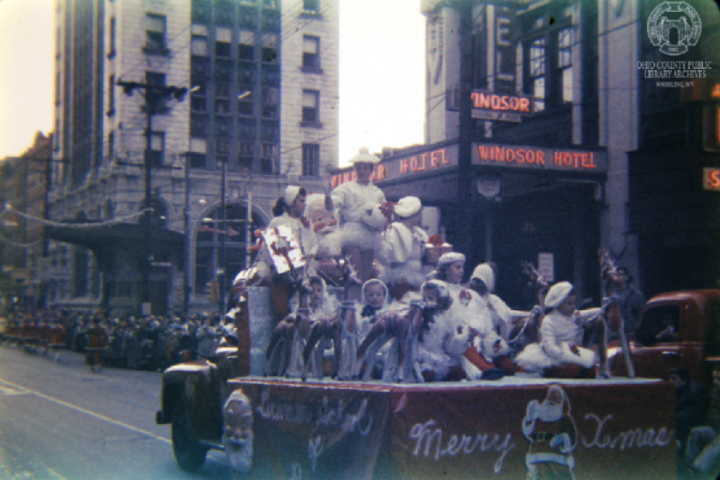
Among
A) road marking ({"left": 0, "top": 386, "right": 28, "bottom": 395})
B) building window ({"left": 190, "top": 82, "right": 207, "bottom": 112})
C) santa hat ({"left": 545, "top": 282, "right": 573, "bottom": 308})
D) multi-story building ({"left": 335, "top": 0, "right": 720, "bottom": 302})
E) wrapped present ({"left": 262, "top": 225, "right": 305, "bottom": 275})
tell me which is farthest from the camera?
building window ({"left": 190, "top": 82, "right": 207, "bottom": 112})

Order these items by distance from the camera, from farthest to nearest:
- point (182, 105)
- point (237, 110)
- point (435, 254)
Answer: point (182, 105), point (237, 110), point (435, 254)

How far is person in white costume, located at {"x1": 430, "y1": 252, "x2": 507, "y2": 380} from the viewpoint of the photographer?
18.1ft

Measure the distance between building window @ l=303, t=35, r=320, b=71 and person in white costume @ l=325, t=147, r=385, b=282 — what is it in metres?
19.4

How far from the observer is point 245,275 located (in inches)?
285

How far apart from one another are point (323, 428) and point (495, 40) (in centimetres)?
1633

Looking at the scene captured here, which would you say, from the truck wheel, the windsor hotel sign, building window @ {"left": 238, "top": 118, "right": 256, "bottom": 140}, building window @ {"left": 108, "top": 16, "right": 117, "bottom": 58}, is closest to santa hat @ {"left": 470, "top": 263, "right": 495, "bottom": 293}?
the truck wheel

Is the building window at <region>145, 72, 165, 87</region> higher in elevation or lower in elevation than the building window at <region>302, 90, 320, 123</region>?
higher

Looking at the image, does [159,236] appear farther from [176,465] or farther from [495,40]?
[176,465]

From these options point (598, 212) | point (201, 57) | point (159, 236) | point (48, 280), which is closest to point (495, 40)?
point (598, 212)

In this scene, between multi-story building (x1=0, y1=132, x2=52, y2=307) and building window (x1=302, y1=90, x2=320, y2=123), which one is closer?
building window (x1=302, y1=90, x2=320, y2=123)

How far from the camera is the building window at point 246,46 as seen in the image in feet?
81.4

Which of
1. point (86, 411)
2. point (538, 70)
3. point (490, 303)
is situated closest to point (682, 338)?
point (490, 303)

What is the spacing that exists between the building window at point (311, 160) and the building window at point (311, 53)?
2.82 metres

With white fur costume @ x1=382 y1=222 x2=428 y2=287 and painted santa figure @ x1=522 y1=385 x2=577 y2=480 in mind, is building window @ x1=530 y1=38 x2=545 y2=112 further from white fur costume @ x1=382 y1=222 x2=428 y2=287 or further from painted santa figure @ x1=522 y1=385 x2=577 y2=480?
painted santa figure @ x1=522 y1=385 x2=577 y2=480
